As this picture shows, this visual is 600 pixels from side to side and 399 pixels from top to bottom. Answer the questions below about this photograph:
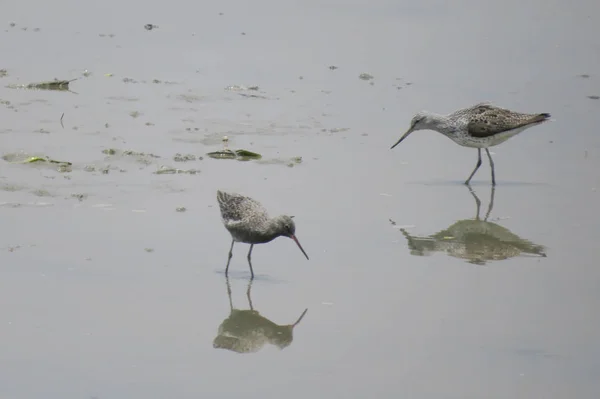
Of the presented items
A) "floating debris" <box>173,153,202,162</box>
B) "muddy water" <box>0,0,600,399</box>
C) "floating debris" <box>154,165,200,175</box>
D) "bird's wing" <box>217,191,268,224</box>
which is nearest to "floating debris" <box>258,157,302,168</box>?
"muddy water" <box>0,0,600,399</box>

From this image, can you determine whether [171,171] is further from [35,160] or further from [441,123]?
[441,123]

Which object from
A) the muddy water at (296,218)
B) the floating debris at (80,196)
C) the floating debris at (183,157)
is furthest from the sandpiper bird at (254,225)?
the floating debris at (183,157)

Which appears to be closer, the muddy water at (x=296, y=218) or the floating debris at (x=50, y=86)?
the muddy water at (x=296, y=218)

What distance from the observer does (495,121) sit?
14.1m

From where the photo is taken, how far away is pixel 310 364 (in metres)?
8.31

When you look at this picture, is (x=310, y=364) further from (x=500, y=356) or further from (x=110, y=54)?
(x=110, y=54)

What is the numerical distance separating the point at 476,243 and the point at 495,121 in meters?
3.04

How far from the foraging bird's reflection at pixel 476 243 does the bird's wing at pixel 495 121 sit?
222cm

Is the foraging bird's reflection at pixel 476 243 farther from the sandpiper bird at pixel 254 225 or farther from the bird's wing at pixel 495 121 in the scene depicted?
the bird's wing at pixel 495 121

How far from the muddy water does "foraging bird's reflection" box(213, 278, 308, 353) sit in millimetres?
34

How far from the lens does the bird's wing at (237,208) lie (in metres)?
10.1

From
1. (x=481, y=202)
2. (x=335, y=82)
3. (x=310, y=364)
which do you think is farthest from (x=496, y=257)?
(x=335, y=82)

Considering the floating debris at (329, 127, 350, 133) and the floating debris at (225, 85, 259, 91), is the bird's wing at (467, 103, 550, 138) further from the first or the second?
the floating debris at (225, 85, 259, 91)

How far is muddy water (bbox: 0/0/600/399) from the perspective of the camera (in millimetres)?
8312
